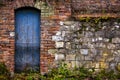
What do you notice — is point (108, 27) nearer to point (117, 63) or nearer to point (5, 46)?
point (117, 63)

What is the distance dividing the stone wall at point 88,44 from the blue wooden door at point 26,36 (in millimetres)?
646

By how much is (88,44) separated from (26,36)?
6.81ft

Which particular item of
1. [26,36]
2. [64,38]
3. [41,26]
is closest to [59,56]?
[64,38]

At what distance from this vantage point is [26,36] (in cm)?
Result: 1064

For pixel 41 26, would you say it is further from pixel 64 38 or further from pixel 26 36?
pixel 64 38

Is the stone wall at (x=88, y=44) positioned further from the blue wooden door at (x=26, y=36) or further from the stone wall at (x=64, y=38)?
the blue wooden door at (x=26, y=36)

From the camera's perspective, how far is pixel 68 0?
10555 mm

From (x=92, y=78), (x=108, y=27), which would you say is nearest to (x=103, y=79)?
(x=92, y=78)

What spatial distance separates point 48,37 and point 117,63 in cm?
244

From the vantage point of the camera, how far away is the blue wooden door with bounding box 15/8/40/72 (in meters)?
10.6

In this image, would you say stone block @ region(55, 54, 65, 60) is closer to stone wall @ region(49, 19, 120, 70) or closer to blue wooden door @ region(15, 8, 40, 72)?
stone wall @ region(49, 19, 120, 70)

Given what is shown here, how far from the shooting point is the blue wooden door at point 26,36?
10617mm

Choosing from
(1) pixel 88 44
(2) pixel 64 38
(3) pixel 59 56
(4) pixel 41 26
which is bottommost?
(3) pixel 59 56

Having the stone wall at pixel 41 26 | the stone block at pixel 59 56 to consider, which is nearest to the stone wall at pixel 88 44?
the stone block at pixel 59 56
